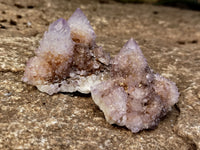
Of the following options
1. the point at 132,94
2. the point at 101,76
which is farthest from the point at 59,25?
the point at 132,94

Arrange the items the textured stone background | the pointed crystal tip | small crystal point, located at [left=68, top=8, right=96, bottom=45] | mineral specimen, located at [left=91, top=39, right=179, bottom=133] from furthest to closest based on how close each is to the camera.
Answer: small crystal point, located at [left=68, top=8, right=96, bottom=45] < the pointed crystal tip < mineral specimen, located at [left=91, top=39, right=179, bottom=133] < the textured stone background

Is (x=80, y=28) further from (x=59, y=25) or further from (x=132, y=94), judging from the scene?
(x=132, y=94)

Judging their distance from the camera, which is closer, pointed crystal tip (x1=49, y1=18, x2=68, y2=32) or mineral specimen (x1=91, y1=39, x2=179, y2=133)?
mineral specimen (x1=91, y1=39, x2=179, y2=133)

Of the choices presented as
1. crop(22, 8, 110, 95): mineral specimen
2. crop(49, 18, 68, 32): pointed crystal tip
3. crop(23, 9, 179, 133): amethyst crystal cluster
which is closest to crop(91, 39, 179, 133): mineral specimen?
crop(23, 9, 179, 133): amethyst crystal cluster

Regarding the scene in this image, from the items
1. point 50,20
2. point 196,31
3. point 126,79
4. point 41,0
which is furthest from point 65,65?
point 196,31

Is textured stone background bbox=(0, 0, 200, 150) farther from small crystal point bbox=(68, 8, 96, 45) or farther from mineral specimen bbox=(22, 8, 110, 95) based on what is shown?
small crystal point bbox=(68, 8, 96, 45)

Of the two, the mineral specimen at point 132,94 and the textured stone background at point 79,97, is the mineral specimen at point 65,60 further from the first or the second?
the mineral specimen at point 132,94

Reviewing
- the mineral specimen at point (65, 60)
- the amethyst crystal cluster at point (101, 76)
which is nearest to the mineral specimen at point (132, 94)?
the amethyst crystal cluster at point (101, 76)
